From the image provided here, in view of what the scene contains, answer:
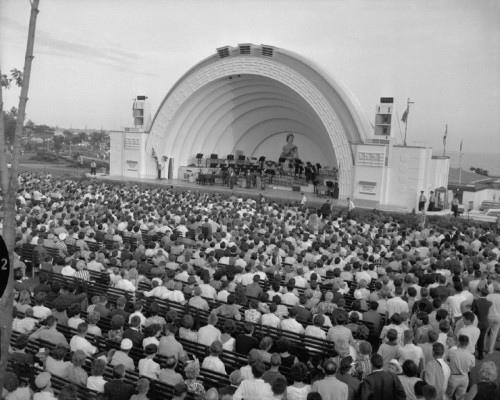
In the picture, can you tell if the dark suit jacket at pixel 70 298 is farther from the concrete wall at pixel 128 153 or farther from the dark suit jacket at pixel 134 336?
the concrete wall at pixel 128 153

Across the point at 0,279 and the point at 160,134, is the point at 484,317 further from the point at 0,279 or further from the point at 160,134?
the point at 160,134

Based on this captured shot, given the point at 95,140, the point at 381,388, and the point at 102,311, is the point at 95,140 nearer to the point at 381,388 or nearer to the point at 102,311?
the point at 102,311

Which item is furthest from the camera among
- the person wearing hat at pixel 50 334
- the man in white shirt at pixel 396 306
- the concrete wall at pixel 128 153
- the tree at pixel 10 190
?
the concrete wall at pixel 128 153

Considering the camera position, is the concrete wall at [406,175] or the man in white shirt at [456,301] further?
the concrete wall at [406,175]

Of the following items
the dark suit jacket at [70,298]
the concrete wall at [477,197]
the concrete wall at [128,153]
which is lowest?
the dark suit jacket at [70,298]

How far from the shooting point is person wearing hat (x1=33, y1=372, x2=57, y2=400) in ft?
19.1

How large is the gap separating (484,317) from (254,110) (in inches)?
1299

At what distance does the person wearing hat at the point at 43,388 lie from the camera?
5.82m

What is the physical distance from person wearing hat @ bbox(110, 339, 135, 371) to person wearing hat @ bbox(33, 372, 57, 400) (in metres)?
1.05

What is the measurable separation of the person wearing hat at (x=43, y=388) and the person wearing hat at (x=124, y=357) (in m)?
1.05

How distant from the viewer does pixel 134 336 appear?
297 inches

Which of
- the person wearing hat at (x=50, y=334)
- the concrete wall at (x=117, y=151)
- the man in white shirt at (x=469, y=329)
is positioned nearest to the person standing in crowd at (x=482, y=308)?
the man in white shirt at (x=469, y=329)

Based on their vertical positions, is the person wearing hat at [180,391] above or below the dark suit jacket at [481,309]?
below

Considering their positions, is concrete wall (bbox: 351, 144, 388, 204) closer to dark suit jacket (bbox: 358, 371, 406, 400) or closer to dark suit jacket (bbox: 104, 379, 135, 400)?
dark suit jacket (bbox: 358, 371, 406, 400)
